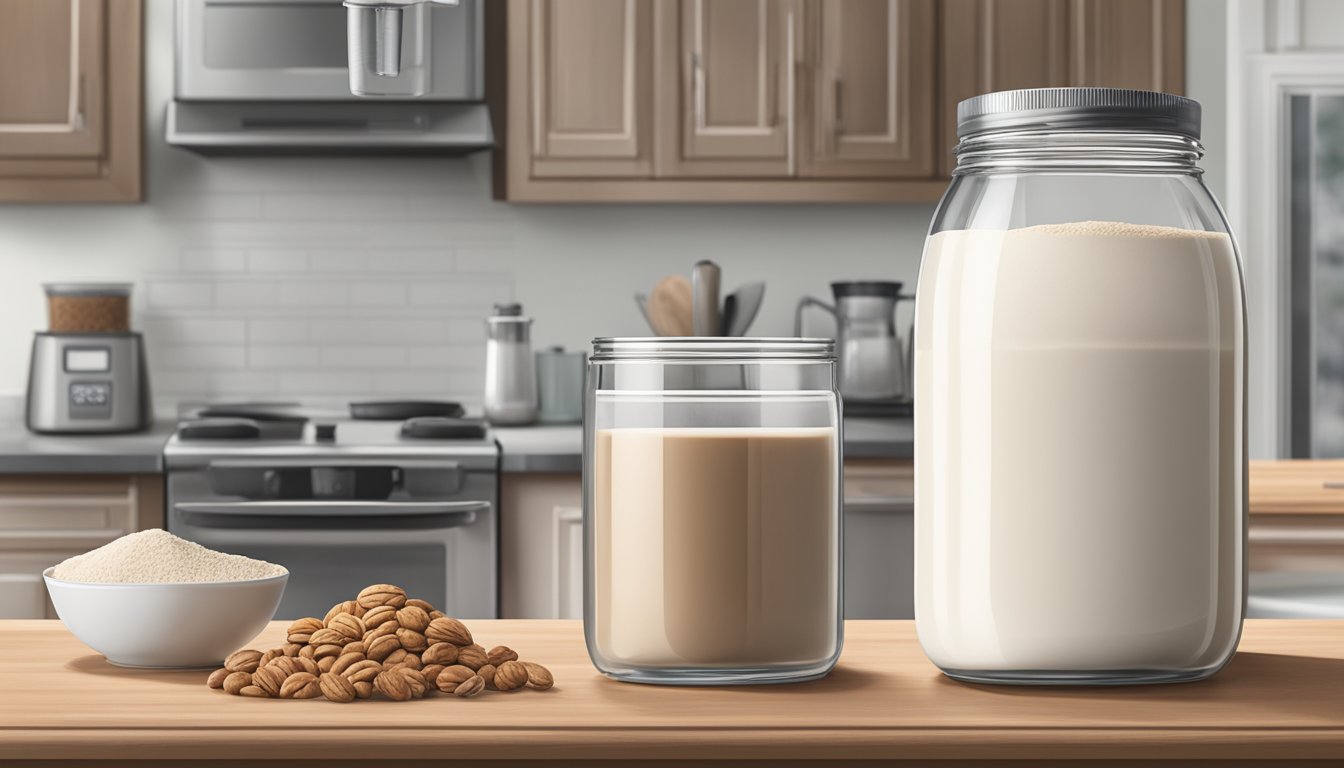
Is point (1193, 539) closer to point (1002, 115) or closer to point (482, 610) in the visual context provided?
point (1002, 115)

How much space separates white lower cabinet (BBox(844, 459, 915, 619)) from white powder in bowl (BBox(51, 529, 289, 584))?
80.8 inches

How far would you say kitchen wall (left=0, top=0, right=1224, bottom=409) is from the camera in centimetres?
358

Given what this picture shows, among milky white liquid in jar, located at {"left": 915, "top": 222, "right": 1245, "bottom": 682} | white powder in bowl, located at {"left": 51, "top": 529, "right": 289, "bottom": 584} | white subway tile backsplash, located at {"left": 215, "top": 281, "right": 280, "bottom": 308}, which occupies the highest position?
white subway tile backsplash, located at {"left": 215, "top": 281, "right": 280, "bottom": 308}

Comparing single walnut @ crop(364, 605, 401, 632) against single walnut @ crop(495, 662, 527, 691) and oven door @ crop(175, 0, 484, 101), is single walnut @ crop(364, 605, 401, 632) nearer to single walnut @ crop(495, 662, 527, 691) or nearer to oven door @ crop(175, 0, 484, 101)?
single walnut @ crop(495, 662, 527, 691)

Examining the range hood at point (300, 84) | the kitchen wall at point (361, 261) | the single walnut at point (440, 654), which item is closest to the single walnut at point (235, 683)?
the single walnut at point (440, 654)

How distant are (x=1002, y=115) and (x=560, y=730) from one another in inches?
16.7

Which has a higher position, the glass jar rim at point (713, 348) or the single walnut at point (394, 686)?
the glass jar rim at point (713, 348)

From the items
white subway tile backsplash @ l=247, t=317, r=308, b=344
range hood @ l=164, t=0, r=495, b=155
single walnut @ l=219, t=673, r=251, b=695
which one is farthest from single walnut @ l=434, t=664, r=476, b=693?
white subway tile backsplash @ l=247, t=317, r=308, b=344

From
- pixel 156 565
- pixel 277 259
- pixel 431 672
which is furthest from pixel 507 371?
pixel 431 672

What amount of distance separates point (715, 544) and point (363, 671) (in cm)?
21

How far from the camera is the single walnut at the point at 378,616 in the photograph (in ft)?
2.65

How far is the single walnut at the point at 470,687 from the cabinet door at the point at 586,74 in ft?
8.64

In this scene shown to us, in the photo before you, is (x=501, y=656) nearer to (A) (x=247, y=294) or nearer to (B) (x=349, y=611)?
(B) (x=349, y=611)

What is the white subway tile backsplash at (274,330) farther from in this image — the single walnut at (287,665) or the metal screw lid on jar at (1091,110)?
the metal screw lid on jar at (1091,110)
